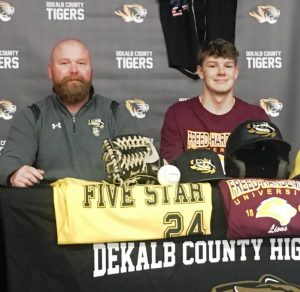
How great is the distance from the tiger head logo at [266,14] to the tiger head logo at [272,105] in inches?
16.7

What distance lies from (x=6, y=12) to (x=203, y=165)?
166cm

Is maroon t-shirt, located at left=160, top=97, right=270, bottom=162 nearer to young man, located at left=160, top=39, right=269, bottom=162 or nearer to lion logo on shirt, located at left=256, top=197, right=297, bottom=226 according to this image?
young man, located at left=160, top=39, right=269, bottom=162

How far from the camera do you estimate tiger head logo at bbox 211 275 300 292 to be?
1.75m

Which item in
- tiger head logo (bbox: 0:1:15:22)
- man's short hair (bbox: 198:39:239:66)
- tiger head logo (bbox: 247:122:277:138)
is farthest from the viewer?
tiger head logo (bbox: 0:1:15:22)

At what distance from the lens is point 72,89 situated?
2338 millimetres

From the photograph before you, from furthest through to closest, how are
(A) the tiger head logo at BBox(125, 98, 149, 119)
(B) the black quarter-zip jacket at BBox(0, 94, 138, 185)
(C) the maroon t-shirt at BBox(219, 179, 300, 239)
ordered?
(A) the tiger head logo at BBox(125, 98, 149, 119)
(B) the black quarter-zip jacket at BBox(0, 94, 138, 185)
(C) the maroon t-shirt at BBox(219, 179, 300, 239)

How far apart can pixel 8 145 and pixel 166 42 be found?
1.23 metres

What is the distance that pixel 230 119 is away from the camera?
258 centimetres

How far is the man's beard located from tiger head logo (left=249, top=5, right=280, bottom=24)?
1218 mm

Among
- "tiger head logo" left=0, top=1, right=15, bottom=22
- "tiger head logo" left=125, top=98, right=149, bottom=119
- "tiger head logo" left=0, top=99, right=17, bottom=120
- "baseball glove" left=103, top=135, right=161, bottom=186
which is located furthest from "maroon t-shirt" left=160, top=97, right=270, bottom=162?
"tiger head logo" left=0, top=1, right=15, bottom=22

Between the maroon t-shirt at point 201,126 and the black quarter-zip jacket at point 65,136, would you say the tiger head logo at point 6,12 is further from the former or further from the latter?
the maroon t-shirt at point 201,126

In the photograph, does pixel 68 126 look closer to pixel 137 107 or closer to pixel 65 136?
pixel 65 136

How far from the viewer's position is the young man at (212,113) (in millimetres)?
2535

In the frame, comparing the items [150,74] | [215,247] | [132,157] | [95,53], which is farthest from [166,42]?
[215,247]
